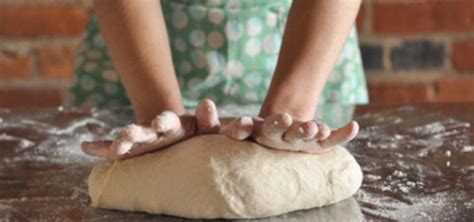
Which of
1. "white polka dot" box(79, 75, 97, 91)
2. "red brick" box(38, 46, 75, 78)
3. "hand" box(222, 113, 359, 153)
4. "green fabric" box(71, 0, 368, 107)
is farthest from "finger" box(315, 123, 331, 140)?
"red brick" box(38, 46, 75, 78)

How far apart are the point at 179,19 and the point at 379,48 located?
615 millimetres

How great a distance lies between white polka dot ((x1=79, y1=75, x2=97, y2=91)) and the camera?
126cm

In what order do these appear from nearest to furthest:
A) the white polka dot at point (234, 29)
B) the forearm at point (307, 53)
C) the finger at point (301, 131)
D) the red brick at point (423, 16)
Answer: the finger at point (301, 131), the forearm at point (307, 53), the white polka dot at point (234, 29), the red brick at point (423, 16)

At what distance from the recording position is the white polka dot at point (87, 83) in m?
1.26

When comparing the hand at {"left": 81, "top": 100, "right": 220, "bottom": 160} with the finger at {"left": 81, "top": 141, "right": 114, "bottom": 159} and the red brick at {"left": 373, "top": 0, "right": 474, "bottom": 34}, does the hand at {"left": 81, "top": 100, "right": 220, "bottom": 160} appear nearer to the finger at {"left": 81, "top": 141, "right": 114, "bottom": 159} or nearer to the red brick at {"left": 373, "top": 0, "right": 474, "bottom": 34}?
the finger at {"left": 81, "top": 141, "right": 114, "bottom": 159}

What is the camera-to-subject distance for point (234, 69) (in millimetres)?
1216

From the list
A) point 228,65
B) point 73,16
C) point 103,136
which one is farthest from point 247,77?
point 73,16

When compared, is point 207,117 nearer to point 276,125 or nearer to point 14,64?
point 276,125

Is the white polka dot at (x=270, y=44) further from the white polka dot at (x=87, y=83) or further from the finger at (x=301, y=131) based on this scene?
the finger at (x=301, y=131)

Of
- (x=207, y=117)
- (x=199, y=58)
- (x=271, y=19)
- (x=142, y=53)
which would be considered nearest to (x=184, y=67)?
(x=199, y=58)

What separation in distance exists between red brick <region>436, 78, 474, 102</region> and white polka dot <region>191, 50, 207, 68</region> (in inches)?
26.5

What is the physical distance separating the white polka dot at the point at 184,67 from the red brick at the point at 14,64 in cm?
64

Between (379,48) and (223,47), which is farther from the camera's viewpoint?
(379,48)

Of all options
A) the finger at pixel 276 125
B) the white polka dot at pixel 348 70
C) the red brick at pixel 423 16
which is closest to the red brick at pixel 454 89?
the red brick at pixel 423 16
